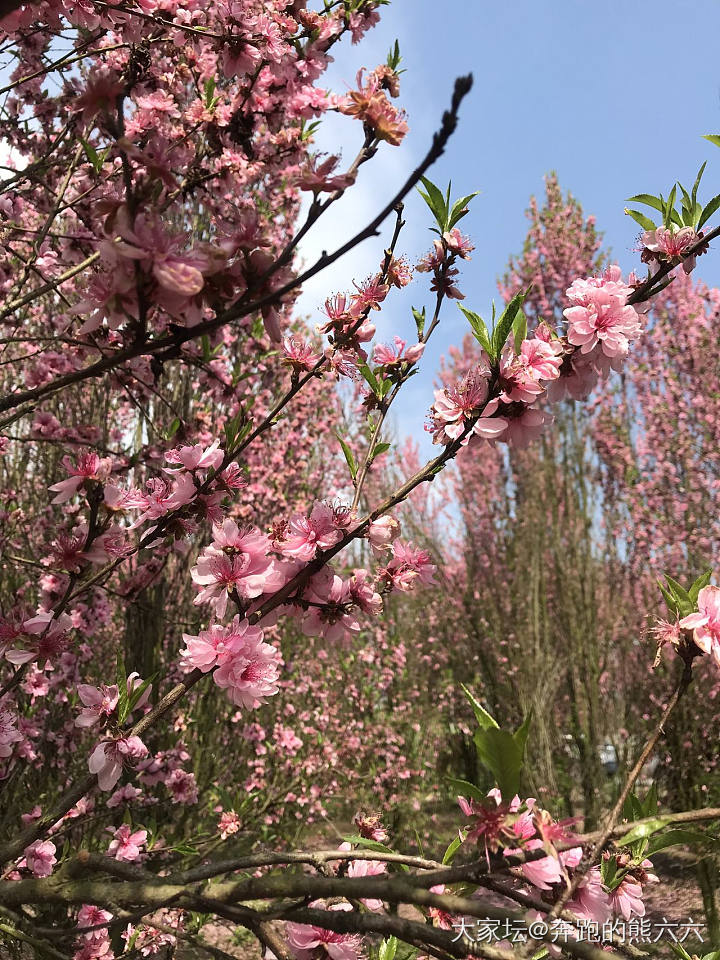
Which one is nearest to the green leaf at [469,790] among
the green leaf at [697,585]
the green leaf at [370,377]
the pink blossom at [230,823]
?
the green leaf at [697,585]

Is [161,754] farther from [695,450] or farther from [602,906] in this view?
[695,450]

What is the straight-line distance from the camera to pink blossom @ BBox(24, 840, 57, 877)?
7.39ft

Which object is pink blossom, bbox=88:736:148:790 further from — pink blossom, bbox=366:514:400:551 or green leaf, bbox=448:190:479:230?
green leaf, bbox=448:190:479:230

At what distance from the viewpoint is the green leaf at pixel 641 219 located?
4.87 ft

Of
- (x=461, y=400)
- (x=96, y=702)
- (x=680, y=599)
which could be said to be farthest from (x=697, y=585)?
(x=96, y=702)

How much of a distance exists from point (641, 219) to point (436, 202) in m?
0.48

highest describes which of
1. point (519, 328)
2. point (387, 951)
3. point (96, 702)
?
point (519, 328)

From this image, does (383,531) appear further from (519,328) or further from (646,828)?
(646,828)

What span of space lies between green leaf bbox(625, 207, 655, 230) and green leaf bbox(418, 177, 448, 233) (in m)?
0.43

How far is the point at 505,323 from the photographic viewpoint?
115cm

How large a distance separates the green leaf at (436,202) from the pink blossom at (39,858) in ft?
7.87

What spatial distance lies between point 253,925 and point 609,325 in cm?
120

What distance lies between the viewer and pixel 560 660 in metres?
7.45

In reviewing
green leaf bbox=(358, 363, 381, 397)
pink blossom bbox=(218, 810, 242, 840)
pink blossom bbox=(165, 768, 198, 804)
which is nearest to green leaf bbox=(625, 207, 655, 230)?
green leaf bbox=(358, 363, 381, 397)
